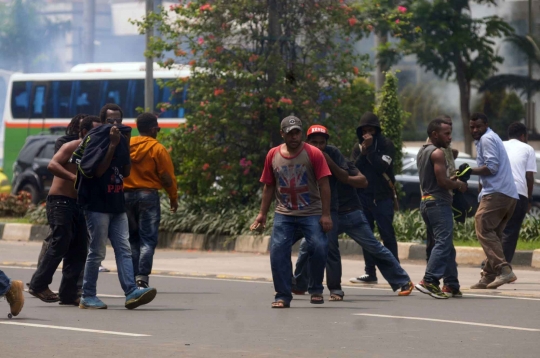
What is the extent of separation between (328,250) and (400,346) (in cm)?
324

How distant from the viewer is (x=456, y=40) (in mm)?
31328

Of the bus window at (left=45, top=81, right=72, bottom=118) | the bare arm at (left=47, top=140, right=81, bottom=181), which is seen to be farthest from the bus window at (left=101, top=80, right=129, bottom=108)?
the bare arm at (left=47, top=140, right=81, bottom=181)

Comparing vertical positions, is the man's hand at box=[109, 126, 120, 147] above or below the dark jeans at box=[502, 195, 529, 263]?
above

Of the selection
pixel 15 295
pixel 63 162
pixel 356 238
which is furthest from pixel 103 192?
pixel 356 238

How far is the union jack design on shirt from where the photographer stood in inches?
408

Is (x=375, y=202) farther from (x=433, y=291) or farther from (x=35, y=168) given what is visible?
(x=35, y=168)

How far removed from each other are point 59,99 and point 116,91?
88.8 inches

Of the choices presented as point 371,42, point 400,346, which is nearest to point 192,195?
point 400,346

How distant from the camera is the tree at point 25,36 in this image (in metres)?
73.7

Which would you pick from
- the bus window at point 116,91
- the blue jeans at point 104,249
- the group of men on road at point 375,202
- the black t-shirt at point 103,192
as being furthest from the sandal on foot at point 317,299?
the bus window at point 116,91

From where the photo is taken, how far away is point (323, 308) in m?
10.5

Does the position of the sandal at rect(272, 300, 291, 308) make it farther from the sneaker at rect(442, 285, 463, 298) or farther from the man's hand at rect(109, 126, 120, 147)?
the man's hand at rect(109, 126, 120, 147)

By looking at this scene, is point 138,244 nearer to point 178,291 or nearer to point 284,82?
point 178,291

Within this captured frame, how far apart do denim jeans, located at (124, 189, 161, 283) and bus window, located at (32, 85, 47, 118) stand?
82.9 ft
